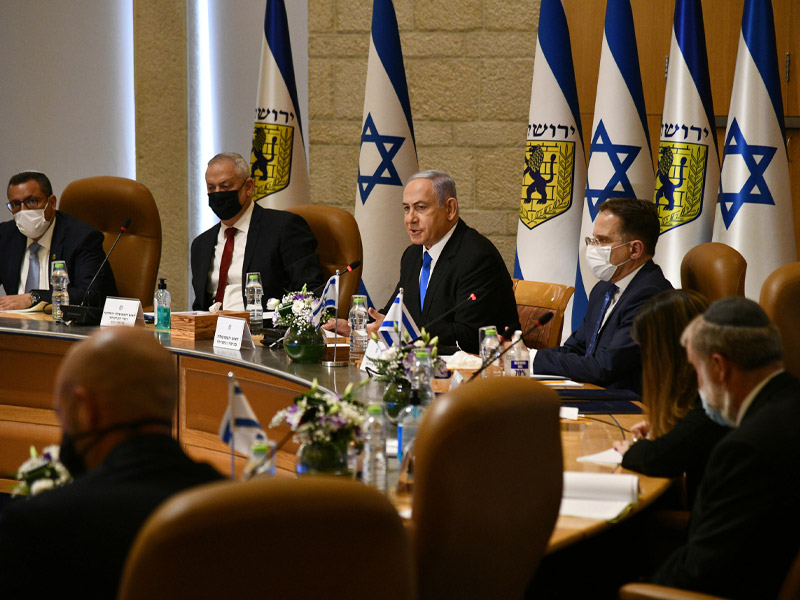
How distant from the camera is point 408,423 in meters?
2.18

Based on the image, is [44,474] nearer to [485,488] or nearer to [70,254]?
[485,488]

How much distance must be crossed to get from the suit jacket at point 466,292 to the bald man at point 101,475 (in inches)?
91.3

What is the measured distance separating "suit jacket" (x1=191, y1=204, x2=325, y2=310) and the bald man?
293cm

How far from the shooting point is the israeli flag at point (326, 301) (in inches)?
127

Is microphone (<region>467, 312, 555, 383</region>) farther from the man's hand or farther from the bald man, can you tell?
the man's hand

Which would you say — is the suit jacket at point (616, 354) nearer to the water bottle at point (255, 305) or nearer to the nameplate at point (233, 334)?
the nameplate at point (233, 334)

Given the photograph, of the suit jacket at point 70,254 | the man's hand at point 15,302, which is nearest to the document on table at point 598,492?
the suit jacket at point 70,254

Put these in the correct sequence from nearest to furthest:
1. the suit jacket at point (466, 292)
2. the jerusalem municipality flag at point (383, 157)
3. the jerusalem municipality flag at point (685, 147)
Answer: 1. the suit jacket at point (466, 292)
2. the jerusalem municipality flag at point (685, 147)
3. the jerusalem municipality flag at point (383, 157)

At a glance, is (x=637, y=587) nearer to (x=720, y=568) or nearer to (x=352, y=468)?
(x=720, y=568)

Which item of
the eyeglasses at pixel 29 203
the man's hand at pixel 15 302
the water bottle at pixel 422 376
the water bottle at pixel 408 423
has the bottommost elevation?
the water bottle at pixel 408 423

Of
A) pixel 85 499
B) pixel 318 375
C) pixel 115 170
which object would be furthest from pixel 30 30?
pixel 85 499

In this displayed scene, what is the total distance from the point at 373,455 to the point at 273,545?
36.5 inches

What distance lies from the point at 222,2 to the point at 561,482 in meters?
5.19

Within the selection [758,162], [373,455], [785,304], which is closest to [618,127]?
[758,162]
